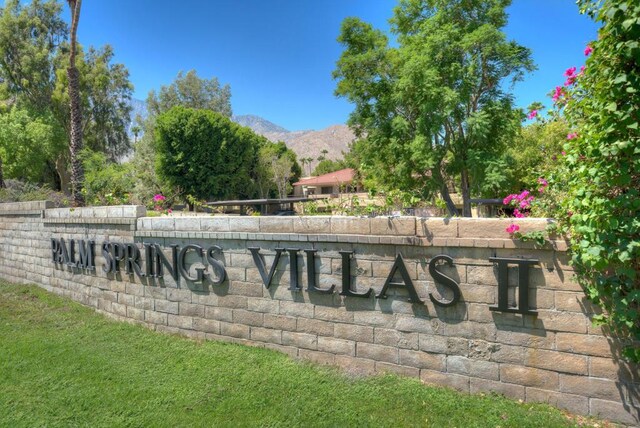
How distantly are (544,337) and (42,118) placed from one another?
3360cm

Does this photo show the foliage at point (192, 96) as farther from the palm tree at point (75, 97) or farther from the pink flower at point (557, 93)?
the pink flower at point (557, 93)

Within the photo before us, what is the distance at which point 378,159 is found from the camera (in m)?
18.5

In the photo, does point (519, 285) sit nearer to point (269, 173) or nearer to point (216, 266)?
point (216, 266)

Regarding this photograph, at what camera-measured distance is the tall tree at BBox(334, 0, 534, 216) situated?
14914 mm

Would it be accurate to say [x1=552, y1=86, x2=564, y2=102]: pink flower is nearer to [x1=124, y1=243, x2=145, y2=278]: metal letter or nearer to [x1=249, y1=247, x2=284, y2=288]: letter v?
[x1=249, y1=247, x2=284, y2=288]: letter v

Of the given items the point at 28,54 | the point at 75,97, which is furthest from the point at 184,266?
the point at 28,54

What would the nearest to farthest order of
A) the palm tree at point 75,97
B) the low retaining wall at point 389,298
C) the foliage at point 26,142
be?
the low retaining wall at point 389,298
the palm tree at point 75,97
the foliage at point 26,142

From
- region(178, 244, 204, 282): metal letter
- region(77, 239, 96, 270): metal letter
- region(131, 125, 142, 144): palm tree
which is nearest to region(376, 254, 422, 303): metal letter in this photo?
region(178, 244, 204, 282): metal letter

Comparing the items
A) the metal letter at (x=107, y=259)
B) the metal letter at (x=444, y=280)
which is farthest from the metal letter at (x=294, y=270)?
A: the metal letter at (x=107, y=259)

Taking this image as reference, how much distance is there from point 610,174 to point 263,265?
3614mm

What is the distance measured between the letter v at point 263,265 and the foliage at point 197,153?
84.2 ft

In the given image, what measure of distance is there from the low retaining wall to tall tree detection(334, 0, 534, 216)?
351 inches

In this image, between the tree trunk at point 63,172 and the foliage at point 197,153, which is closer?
the foliage at point 197,153

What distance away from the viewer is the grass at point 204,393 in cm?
366
